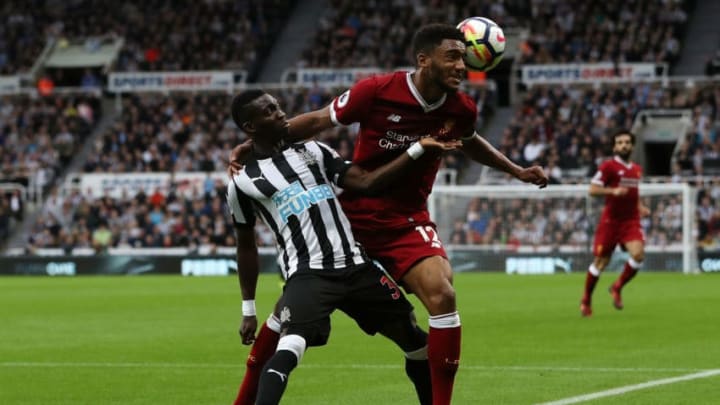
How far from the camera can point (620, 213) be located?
18.7m

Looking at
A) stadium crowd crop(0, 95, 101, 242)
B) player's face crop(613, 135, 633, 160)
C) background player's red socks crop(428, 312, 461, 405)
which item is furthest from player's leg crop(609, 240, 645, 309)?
stadium crowd crop(0, 95, 101, 242)

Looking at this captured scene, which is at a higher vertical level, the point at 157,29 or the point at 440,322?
the point at 440,322

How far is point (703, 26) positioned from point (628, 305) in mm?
26030

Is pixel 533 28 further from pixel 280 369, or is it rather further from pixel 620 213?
pixel 280 369

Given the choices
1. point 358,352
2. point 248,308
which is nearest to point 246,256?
point 248,308

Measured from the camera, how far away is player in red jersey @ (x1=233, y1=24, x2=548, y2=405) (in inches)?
315

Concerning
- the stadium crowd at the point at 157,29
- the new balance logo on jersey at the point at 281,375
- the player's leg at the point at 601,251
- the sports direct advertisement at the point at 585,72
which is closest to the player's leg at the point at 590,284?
the player's leg at the point at 601,251

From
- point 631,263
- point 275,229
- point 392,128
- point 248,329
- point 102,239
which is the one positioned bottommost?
point 102,239

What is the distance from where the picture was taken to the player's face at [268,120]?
7766mm

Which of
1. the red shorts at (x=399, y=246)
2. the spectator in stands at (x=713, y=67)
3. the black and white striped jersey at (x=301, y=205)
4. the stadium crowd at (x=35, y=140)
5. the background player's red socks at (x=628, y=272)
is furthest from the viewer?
the stadium crowd at (x=35, y=140)

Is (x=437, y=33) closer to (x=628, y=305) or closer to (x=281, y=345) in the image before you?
(x=281, y=345)

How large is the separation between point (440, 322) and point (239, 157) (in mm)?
1514

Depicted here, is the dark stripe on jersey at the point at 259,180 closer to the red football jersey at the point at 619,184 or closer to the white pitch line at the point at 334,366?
the white pitch line at the point at 334,366

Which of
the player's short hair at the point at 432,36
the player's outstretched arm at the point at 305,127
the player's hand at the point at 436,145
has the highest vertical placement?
A: the player's short hair at the point at 432,36
